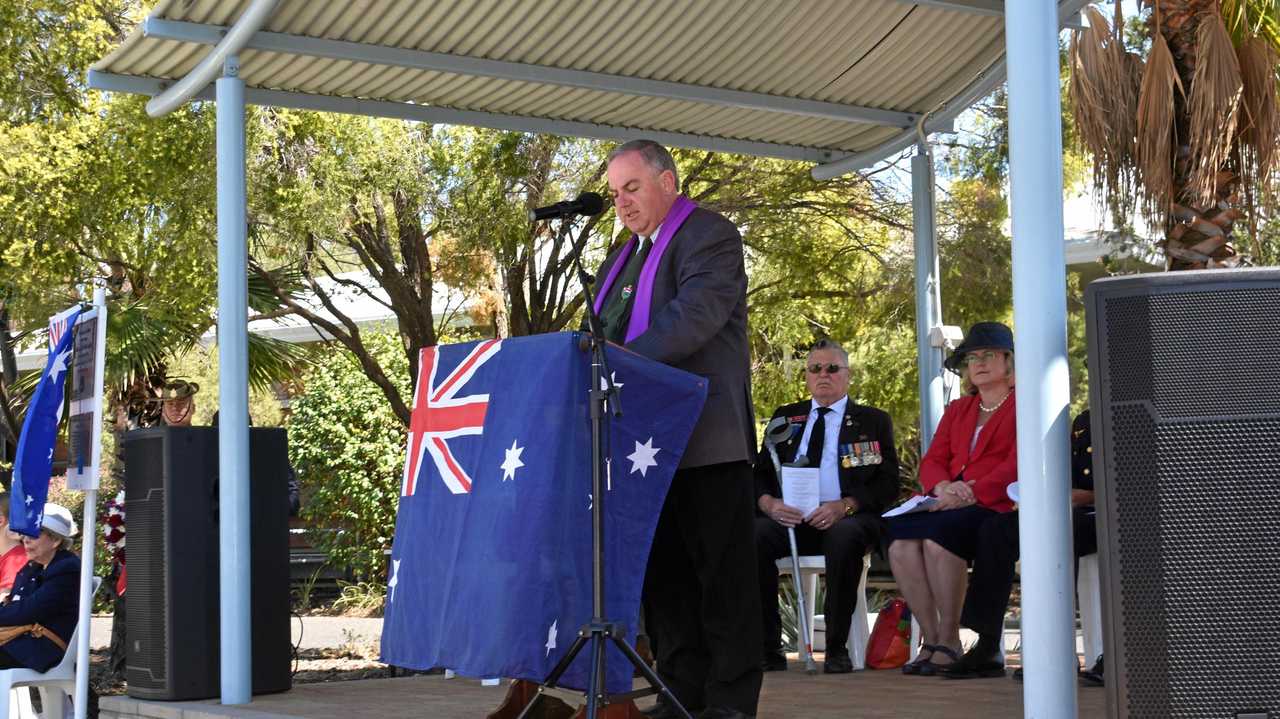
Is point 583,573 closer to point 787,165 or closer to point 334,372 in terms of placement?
point 787,165

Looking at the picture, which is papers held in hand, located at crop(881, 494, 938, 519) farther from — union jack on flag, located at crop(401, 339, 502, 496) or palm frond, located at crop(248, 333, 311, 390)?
palm frond, located at crop(248, 333, 311, 390)

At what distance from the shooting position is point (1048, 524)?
3918mm

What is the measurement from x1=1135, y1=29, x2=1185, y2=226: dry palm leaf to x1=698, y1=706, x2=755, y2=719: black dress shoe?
5.68 meters

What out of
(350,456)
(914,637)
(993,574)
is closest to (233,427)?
(993,574)

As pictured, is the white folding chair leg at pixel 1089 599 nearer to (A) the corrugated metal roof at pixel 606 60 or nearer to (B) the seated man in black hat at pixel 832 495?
(B) the seated man in black hat at pixel 832 495

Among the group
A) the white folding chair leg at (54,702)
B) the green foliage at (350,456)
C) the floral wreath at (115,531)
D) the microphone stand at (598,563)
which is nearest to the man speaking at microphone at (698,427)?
the microphone stand at (598,563)

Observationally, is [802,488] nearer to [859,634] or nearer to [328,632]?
[859,634]

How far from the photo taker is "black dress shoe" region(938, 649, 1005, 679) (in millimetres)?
6438

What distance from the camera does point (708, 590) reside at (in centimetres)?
487

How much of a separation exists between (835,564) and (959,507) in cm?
74

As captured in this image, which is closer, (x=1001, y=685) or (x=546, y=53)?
(x=1001, y=685)

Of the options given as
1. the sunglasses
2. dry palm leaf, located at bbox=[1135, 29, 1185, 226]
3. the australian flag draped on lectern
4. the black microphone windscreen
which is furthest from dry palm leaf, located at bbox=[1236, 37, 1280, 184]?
the black microphone windscreen

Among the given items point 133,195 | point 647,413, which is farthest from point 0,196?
point 647,413

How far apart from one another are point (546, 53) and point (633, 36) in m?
0.46
